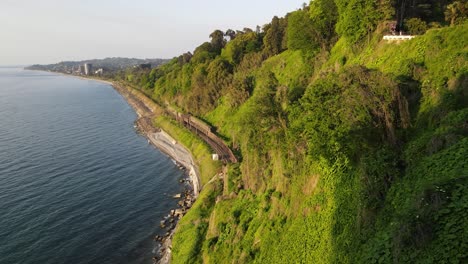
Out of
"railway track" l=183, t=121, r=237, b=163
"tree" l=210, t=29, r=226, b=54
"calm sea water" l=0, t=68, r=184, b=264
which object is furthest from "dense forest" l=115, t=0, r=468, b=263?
"tree" l=210, t=29, r=226, b=54

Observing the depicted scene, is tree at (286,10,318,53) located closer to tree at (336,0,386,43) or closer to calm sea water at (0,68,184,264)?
tree at (336,0,386,43)

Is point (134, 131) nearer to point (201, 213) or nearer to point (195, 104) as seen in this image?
point (195, 104)

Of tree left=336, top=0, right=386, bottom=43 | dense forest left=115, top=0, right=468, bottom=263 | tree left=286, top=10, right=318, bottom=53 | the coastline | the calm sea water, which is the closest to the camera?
dense forest left=115, top=0, right=468, bottom=263

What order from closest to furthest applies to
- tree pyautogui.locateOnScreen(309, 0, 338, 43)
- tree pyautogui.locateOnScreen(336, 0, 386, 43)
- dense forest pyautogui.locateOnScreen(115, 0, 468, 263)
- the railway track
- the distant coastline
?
dense forest pyautogui.locateOnScreen(115, 0, 468, 263), tree pyautogui.locateOnScreen(336, 0, 386, 43), the distant coastline, tree pyautogui.locateOnScreen(309, 0, 338, 43), the railway track

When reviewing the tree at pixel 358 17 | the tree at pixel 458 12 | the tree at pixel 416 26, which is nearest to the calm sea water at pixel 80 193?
the tree at pixel 358 17

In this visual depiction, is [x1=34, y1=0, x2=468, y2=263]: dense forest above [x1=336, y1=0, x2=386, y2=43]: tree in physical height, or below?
below
